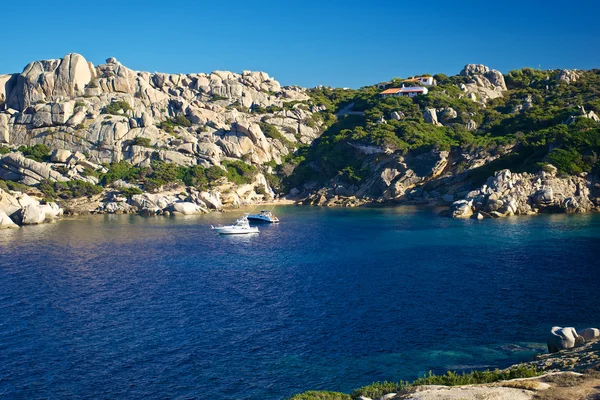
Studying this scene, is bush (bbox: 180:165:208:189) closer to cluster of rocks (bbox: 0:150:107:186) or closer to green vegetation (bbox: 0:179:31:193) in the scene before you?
cluster of rocks (bbox: 0:150:107:186)

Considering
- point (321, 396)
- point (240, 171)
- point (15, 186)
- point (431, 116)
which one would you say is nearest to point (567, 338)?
point (321, 396)

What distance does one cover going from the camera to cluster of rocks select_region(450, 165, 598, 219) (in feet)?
253

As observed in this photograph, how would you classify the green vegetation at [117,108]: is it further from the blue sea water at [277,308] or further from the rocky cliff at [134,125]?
the blue sea water at [277,308]

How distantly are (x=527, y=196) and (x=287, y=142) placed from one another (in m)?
60.0

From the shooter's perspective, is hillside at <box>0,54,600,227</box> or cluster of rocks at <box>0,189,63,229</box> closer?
cluster of rocks at <box>0,189,63,229</box>

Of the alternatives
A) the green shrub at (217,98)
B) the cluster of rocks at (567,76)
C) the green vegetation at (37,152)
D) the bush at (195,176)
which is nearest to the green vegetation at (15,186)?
the green vegetation at (37,152)

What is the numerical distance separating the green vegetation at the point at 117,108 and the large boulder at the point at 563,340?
106346 mm

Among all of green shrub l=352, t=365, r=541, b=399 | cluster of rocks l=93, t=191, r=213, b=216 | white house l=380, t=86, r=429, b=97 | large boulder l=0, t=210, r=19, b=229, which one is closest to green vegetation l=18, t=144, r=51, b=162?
cluster of rocks l=93, t=191, r=213, b=216

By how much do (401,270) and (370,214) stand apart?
4120cm

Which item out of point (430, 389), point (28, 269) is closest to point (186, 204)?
point (28, 269)

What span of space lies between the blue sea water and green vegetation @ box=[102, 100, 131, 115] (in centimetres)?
5546

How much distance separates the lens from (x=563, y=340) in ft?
86.1

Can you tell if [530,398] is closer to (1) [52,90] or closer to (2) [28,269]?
(2) [28,269]

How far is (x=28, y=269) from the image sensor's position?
159ft
